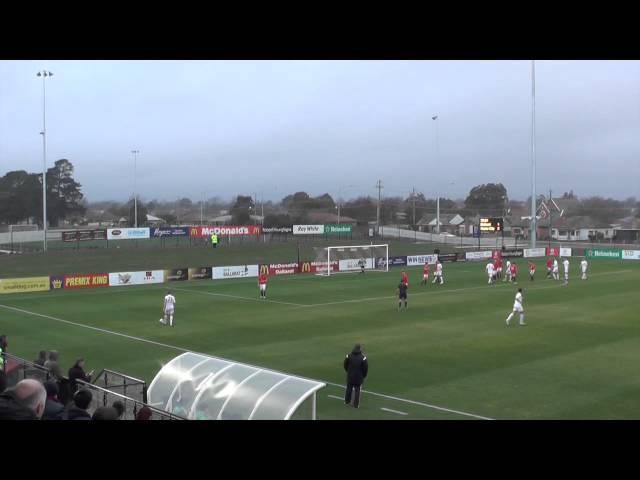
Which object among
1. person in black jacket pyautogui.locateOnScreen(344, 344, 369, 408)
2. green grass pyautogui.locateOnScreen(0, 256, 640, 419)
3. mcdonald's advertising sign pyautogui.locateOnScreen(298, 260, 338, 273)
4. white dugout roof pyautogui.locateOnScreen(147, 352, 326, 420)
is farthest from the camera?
mcdonald's advertising sign pyautogui.locateOnScreen(298, 260, 338, 273)

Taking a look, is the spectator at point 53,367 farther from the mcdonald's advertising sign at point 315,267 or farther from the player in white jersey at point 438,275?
the mcdonald's advertising sign at point 315,267

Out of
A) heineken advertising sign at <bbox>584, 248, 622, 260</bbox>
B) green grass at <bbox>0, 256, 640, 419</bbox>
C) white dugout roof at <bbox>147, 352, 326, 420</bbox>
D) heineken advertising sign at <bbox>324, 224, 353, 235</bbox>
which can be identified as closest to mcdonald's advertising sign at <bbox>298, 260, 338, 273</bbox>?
green grass at <bbox>0, 256, 640, 419</bbox>

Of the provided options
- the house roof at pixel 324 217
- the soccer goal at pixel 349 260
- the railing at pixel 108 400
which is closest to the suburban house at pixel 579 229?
the house roof at pixel 324 217

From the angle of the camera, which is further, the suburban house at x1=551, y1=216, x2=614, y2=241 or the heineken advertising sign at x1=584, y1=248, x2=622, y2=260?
the suburban house at x1=551, y1=216, x2=614, y2=241

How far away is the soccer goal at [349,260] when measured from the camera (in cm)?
5406

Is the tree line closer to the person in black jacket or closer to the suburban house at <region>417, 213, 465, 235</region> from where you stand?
the suburban house at <region>417, 213, 465, 235</region>

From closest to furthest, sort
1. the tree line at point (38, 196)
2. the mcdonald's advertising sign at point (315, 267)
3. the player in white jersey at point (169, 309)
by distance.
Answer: the player in white jersey at point (169, 309) < the mcdonald's advertising sign at point (315, 267) < the tree line at point (38, 196)

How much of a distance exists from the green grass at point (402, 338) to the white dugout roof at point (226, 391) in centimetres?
393

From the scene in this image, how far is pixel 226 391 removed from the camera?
1257 centimetres

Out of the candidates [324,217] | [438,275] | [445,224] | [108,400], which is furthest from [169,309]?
[445,224]

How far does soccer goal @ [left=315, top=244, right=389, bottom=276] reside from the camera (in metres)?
54.1

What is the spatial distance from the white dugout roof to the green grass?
393 centimetres
